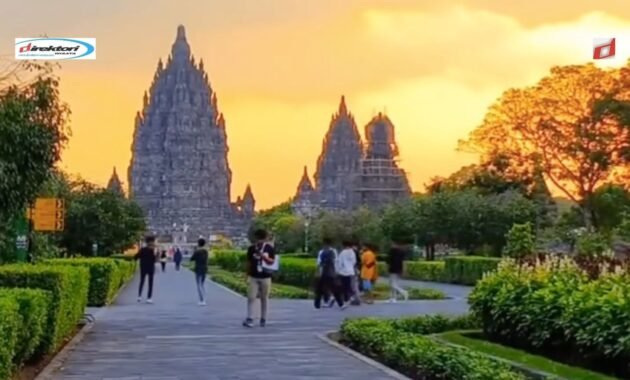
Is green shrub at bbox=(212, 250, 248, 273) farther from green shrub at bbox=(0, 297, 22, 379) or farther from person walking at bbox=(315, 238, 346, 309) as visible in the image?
green shrub at bbox=(0, 297, 22, 379)

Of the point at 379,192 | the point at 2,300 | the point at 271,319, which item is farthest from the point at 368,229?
the point at 2,300

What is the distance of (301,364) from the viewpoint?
14.0 metres

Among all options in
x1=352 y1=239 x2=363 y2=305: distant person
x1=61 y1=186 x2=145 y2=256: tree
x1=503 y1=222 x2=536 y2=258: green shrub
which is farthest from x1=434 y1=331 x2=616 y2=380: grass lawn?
x1=61 y1=186 x2=145 y2=256: tree

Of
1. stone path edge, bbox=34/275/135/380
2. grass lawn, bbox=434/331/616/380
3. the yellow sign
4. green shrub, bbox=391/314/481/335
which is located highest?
the yellow sign

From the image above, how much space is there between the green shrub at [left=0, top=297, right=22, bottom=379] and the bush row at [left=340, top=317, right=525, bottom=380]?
406 centimetres

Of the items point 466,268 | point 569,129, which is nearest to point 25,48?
point 466,268

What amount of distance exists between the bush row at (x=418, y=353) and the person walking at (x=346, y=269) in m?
8.76

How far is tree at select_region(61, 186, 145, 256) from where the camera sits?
159 feet

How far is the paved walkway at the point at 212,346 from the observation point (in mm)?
13117

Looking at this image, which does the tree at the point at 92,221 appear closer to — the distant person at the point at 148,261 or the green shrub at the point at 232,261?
the green shrub at the point at 232,261

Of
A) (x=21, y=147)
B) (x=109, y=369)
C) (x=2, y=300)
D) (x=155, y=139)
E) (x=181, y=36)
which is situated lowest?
(x=109, y=369)

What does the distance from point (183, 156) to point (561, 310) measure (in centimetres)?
12650

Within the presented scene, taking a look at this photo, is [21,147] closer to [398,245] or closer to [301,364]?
[301,364]

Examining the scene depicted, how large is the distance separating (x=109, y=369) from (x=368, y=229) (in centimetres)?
6144
